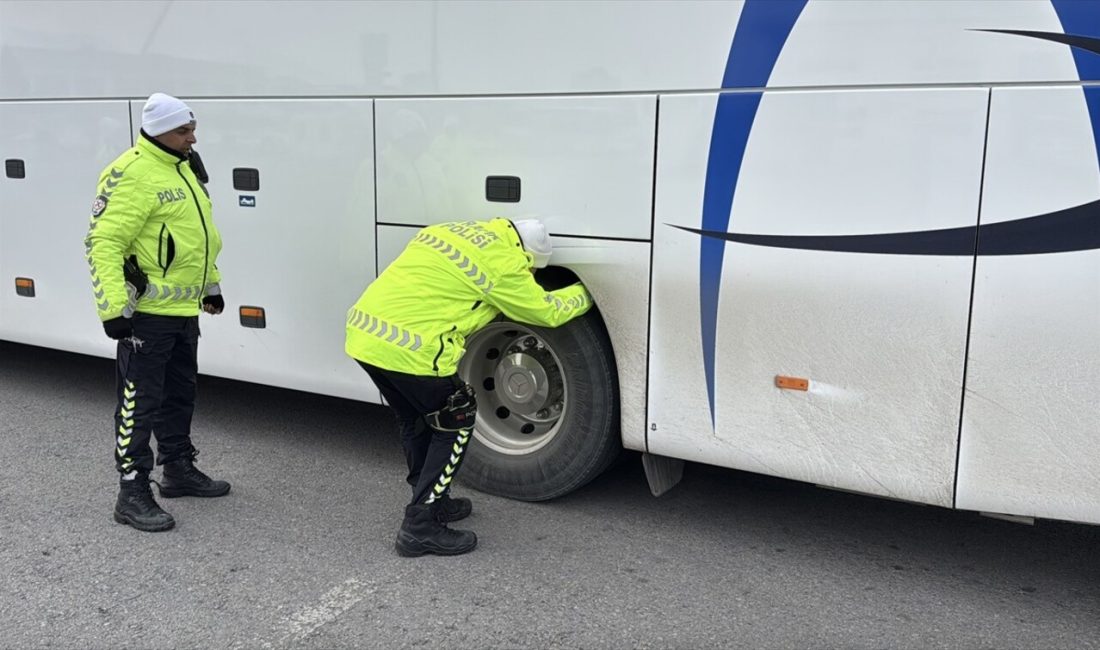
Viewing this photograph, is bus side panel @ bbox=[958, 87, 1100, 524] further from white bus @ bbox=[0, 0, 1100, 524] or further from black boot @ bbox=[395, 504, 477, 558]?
black boot @ bbox=[395, 504, 477, 558]

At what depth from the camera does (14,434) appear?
5883 mm

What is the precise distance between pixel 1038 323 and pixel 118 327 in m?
3.62

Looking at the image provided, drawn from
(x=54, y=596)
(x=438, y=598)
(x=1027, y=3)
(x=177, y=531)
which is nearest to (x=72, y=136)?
(x=177, y=531)

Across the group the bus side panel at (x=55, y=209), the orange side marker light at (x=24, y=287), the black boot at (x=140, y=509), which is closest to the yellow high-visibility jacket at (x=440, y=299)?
the black boot at (x=140, y=509)

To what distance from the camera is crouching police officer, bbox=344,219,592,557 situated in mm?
3986

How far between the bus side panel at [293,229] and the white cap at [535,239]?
114 centimetres

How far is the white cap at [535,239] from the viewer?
4184 millimetres

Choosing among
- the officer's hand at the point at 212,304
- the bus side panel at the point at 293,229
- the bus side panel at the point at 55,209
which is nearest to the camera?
the officer's hand at the point at 212,304

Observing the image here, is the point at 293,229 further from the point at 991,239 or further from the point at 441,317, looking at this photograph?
the point at 991,239

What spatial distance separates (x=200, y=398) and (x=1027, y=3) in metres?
5.42

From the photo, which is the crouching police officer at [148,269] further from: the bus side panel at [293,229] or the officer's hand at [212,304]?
the bus side panel at [293,229]

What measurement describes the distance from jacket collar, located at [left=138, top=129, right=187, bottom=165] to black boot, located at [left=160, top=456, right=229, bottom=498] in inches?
59.2

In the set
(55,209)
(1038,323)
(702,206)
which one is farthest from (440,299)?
(55,209)

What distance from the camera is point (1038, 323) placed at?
354 centimetres
